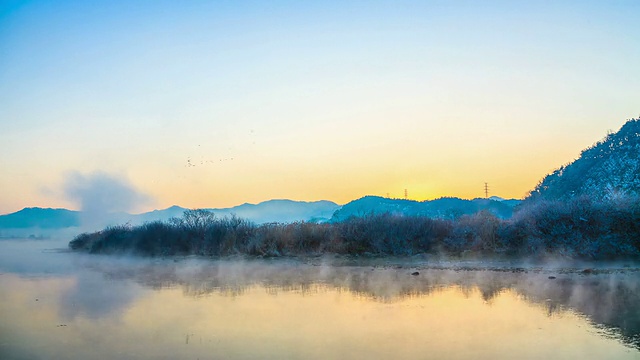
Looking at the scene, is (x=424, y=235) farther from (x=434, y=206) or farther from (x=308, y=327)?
(x=434, y=206)

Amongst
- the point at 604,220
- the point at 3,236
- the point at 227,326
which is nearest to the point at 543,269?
the point at 604,220

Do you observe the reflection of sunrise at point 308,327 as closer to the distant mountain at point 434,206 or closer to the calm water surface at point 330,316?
the calm water surface at point 330,316

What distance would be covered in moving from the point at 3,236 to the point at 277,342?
9034 cm

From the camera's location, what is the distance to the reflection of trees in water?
32.1 feet

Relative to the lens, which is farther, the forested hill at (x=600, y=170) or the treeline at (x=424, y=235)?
the forested hill at (x=600, y=170)

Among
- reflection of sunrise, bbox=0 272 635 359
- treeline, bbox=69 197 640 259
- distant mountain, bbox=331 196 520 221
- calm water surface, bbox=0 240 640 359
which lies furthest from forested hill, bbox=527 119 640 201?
reflection of sunrise, bbox=0 272 635 359

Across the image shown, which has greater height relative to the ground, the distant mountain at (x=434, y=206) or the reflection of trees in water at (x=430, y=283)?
the distant mountain at (x=434, y=206)

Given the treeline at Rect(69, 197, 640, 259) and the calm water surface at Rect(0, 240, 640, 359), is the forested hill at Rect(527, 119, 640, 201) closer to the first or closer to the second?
the treeline at Rect(69, 197, 640, 259)

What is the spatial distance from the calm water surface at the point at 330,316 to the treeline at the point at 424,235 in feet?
7.57

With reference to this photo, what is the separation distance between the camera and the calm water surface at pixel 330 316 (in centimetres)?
696

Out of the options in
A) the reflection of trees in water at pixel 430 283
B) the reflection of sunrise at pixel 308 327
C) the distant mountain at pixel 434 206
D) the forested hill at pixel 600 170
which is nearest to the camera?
the reflection of sunrise at pixel 308 327

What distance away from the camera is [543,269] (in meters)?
16.6

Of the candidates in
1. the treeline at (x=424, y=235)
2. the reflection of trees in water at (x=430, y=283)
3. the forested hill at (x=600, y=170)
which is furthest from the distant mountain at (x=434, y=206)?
the reflection of trees in water at (x=430, y=283)

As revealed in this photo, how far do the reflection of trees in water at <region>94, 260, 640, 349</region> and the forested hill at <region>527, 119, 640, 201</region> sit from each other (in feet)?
81.7
